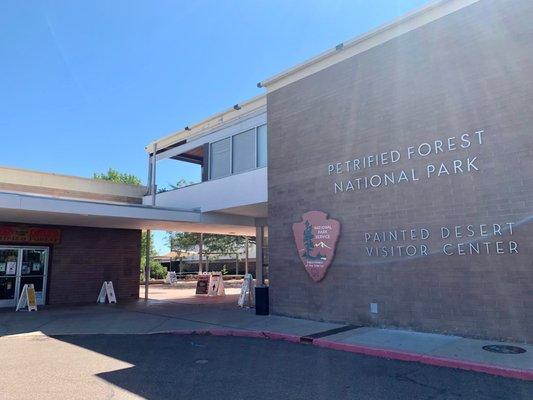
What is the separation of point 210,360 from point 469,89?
798 cm

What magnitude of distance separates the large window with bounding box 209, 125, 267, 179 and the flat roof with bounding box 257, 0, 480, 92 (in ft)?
5.90

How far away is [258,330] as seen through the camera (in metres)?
11.1

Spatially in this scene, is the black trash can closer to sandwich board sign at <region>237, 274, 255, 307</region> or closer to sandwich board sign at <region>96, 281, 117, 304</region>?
sandwich board sign at <region>237, 274, 255, 307</region>

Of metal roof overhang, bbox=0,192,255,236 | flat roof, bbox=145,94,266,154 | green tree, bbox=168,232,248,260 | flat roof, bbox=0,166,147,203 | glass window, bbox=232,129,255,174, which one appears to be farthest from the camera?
green tree, bbox=168,232,248,260

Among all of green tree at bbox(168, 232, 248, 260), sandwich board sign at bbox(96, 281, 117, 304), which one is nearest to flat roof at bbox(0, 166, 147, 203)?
sandwich board sign at bbox(96, 281, 117, 304)

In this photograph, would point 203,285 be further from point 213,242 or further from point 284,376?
point 213,242

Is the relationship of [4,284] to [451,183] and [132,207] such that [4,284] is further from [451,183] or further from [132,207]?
[451,183]

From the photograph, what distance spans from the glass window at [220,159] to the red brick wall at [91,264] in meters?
6.98

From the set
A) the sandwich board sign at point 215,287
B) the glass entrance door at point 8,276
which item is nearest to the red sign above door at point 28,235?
the glass entrance door at point 8,276

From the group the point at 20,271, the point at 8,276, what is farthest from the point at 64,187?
the point at 8,276

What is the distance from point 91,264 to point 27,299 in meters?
3.51

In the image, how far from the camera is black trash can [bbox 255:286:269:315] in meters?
13.6

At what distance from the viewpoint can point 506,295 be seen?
875 cm

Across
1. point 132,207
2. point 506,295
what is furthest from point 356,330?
point 132,207
